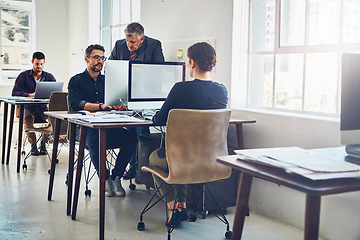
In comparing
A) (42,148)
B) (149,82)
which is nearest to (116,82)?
(149,82)

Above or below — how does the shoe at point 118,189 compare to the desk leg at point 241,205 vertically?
below

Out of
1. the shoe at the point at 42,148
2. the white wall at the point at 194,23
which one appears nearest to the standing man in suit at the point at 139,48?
the white wall at the point at 194,23

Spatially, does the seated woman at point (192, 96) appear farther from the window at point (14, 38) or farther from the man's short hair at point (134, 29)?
the window at point (14, 38)

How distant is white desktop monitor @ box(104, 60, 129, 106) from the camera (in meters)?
3.45

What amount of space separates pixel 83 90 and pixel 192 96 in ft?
4.77

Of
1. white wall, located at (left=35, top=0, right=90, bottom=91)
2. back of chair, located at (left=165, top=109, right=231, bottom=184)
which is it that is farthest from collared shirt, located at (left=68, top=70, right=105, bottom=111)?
white wall, located at (left=35, top=0, right=90, bottom=91)

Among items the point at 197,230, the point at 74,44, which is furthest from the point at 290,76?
the point at 74,44

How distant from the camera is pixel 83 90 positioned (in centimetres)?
384

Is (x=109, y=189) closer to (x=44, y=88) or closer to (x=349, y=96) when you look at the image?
(x=44, y=88)

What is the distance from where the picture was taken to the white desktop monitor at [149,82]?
3471mm

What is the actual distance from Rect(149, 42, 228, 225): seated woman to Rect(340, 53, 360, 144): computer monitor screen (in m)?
1.10

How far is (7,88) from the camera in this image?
22.7 ft

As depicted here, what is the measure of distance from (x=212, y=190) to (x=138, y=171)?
99 cm

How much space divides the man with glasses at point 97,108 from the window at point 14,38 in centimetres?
355
